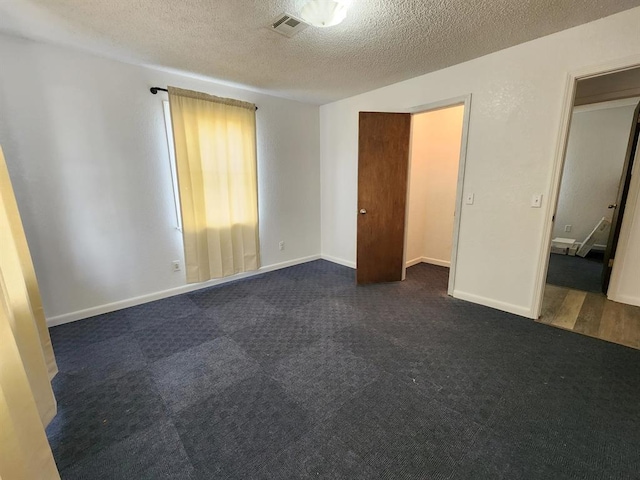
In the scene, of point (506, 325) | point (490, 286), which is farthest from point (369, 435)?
point (490, 286)

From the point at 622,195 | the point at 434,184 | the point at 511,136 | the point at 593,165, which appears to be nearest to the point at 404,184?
the point at 434,184

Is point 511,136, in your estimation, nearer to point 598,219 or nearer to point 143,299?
point 598,219

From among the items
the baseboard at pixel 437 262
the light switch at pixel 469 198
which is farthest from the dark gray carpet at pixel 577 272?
the light switch at pixel 469 198

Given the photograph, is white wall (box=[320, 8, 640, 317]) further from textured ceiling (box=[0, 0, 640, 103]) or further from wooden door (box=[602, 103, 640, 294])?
wooden door (box=[602, 103, 640, 294])

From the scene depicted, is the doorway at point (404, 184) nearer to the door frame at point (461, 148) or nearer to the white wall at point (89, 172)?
the door frame at point (461, 148)

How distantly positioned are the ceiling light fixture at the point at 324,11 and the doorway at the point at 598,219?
194cm

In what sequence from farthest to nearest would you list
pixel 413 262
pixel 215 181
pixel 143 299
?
1. pixel 413 262
2. pixel 215 181
3. pixel 143 299

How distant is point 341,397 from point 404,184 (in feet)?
8.41

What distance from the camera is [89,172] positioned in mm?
2555

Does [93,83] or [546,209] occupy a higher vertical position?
[93,83]

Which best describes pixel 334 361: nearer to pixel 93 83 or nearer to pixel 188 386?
pixel 188 386

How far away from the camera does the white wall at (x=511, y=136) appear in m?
2.12

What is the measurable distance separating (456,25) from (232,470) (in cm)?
306

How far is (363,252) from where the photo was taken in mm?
3537
